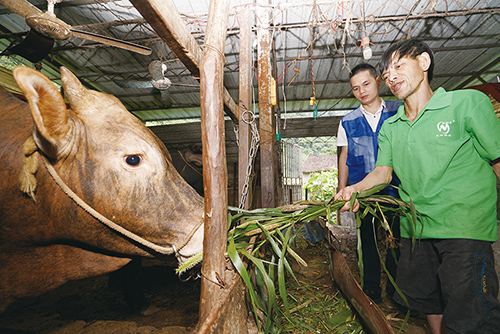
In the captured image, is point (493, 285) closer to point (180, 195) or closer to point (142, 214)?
point (180, 195)

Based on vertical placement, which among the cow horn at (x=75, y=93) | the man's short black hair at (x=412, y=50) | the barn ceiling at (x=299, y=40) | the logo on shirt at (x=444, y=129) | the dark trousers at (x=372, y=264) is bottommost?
the dark trousers at (x=372, y=264)

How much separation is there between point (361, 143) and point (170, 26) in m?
2.47

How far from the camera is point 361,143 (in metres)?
2.77

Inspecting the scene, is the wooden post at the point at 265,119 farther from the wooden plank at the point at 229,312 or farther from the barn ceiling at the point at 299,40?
the wooden plank at the point at 229,312

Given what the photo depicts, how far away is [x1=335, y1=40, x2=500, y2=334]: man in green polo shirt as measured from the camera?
1384 mm

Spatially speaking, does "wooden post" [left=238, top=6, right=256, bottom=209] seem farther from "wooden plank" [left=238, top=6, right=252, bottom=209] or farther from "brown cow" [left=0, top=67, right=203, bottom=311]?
"brown cow" [left=0, top=67, right=203, bottom=311]

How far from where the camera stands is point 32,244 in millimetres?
1536

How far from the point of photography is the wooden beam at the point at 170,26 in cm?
90

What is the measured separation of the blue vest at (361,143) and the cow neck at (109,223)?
7.02 feet

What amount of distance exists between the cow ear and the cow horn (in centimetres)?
26

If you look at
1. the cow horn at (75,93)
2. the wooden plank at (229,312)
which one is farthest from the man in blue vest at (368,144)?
the cow horn at (75,93)

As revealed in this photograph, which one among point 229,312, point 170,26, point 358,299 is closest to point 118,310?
point 229,312

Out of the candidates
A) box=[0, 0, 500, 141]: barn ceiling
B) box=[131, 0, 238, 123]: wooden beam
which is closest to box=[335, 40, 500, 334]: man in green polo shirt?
box=[131, 0, 238, 123]: wooden beam

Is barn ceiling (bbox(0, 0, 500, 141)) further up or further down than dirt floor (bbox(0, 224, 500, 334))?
further up
